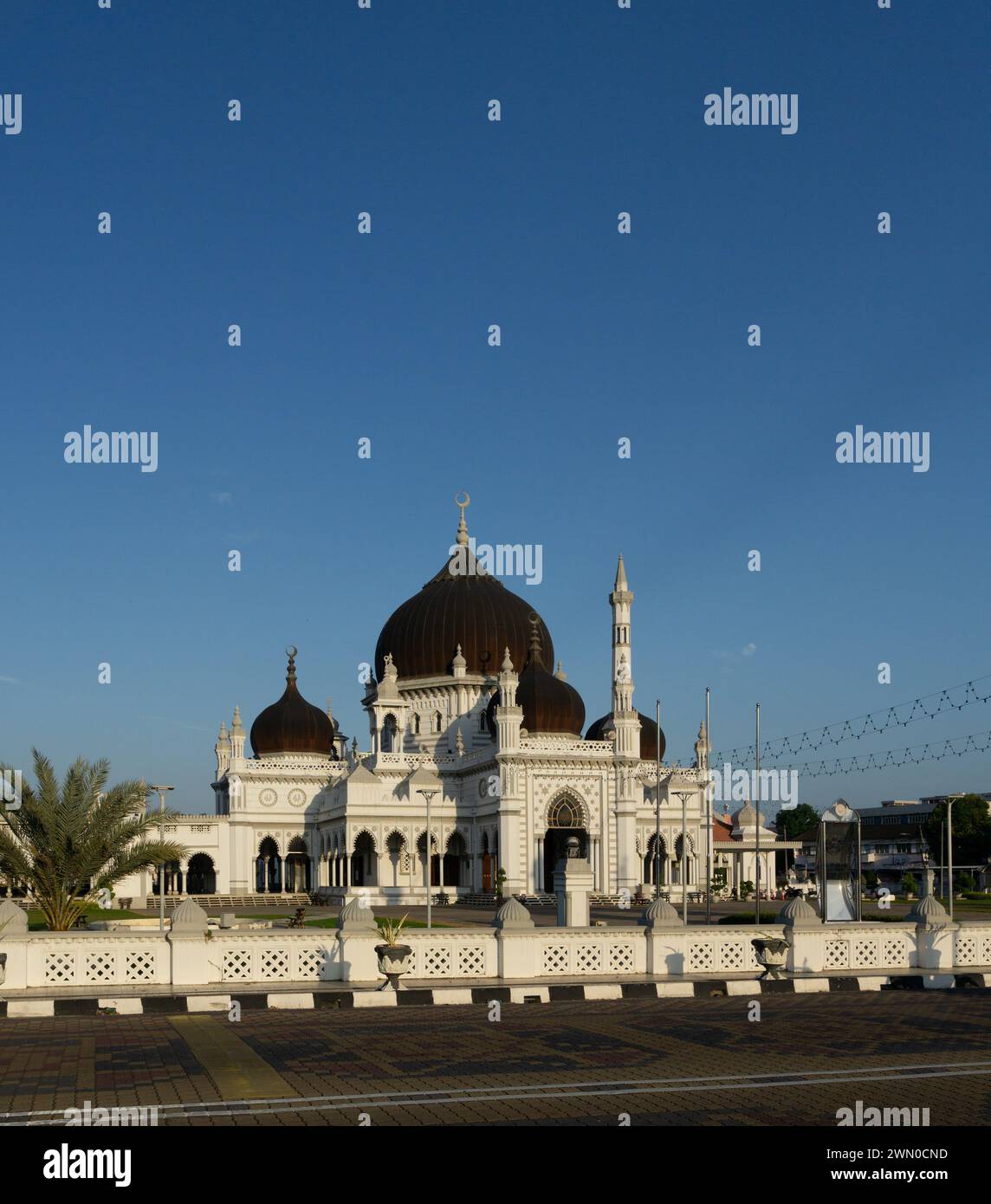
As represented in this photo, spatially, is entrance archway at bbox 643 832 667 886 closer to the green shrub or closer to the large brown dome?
the large brown dome

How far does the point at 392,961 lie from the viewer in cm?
2062

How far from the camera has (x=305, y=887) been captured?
75.1 meters

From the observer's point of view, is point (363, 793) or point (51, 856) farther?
point (363, 793)

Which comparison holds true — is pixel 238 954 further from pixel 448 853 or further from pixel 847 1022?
pixel 448 853

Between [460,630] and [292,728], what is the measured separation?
1155cm

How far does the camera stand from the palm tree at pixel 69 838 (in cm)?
2975

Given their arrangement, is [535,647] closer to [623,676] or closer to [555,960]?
[623,676]

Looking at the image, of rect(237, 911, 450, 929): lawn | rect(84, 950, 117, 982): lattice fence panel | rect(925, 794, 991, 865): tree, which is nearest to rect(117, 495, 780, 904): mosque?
rect(237, 911, 450, 929): lawn

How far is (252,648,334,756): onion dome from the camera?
7731 centimetres

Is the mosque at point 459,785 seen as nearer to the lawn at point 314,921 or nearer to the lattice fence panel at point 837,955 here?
the lawn at point 314,921

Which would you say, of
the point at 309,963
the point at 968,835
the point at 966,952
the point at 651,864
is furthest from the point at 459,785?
the point at 309,963

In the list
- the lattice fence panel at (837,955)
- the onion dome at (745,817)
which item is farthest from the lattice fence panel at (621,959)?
the onion dome at (745,817)
